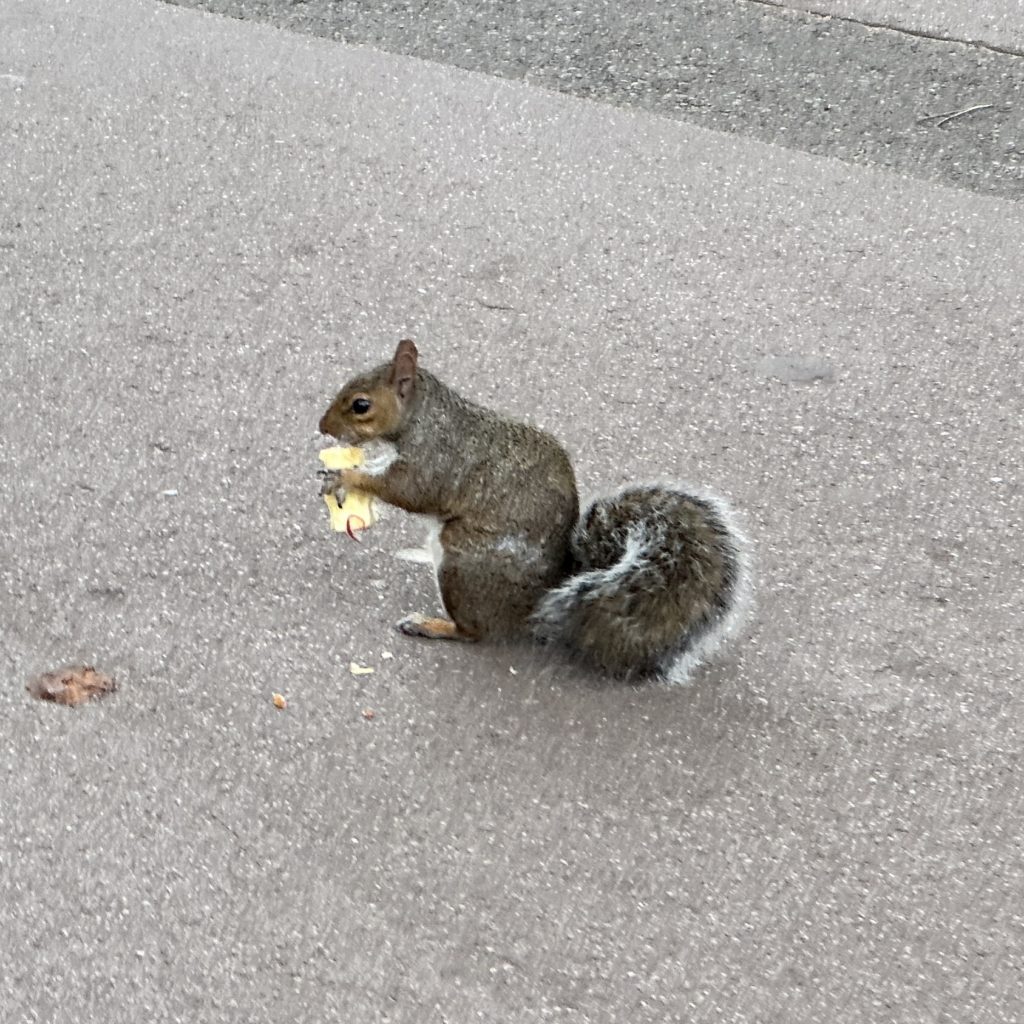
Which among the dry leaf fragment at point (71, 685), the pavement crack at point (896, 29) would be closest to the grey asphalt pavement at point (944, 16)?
the pavement crack at point (896, 29)

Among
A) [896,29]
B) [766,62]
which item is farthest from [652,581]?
[896,29]

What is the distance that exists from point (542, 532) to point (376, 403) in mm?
372

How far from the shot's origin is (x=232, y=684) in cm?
247

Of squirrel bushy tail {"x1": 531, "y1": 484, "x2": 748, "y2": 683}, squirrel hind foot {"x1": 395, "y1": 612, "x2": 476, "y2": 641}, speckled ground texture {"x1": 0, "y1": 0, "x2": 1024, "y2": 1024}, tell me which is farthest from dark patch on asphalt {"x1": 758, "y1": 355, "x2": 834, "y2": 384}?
squirrel hind foot {"x1": 395, "y1": 612, "x2": 476, "y2": 641}

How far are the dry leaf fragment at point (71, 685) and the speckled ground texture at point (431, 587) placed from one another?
0.03m

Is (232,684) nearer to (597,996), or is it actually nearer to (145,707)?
(145,707)

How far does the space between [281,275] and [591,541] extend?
1590 mm

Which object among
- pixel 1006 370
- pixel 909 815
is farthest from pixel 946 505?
pixel 909 815

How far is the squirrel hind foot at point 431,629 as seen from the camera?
99.7 inches

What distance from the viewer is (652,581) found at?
7.45 ft

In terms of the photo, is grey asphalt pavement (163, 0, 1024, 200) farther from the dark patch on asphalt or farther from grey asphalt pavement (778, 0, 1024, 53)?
the dark patch on asphalt

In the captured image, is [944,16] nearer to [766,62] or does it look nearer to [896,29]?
[896,29]

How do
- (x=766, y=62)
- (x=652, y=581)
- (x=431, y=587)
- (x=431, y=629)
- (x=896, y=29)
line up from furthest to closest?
(x=896, y=29) → (x=766, y=62) → (x=431, y=587) → (x=431, y=629) → (x=652, y=581)

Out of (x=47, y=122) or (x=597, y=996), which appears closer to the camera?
(x=597, y=996)
